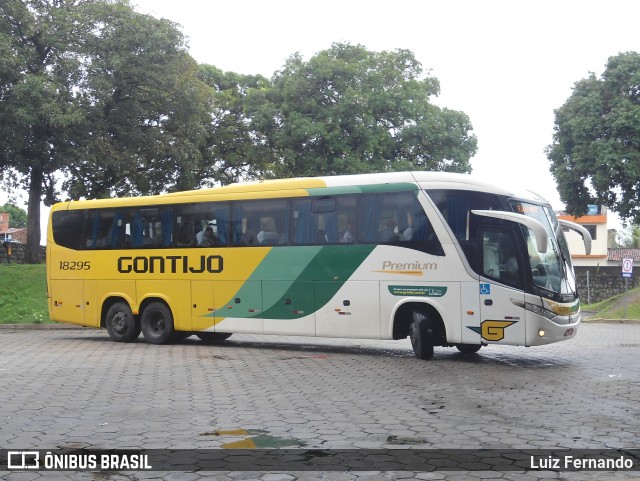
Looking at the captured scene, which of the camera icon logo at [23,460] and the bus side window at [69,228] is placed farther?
the bus side window at [69,228]

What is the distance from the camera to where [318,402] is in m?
9.65

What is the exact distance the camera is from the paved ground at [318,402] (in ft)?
23.7

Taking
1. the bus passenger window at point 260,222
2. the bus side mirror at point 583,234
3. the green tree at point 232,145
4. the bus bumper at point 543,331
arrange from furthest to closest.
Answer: the green tree at point 232,145 < the bus passenger window at point 260,222 < the bus side mirror at point 583,234 < the bus bumper at point 543,331

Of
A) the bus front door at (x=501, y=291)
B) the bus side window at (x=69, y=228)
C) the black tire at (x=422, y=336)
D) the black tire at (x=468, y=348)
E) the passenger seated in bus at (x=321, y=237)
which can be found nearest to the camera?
the bus front door at (x=501, y=291)

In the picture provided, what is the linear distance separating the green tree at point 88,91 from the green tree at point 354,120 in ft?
19.5

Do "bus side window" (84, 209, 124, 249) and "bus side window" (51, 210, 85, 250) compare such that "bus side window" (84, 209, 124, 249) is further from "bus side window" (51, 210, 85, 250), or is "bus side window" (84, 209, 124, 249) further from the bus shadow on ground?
the bus shadow on ground

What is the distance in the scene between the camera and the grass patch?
25.2 meters

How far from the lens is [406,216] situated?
14984 mm

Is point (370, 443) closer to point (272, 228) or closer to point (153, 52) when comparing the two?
point (272, 228)

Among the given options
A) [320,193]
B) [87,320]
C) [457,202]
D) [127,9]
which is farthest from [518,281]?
[127,9]

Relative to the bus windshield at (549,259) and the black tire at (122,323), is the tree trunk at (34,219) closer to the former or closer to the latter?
the black tire at (122,323)

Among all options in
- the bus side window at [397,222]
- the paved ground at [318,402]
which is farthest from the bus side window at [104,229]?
the bus side window at [397,222]

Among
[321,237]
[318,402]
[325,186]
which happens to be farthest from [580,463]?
[325,186]

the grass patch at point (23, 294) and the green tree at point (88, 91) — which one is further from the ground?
the green tree at point (88, 91)
